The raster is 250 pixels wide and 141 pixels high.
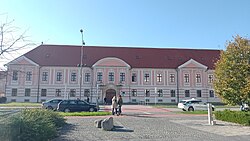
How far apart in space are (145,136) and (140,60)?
40.9m

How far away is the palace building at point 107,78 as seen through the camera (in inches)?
1815

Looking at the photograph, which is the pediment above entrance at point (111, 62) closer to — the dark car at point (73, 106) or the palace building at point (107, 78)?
the palace building at point (107, 78)

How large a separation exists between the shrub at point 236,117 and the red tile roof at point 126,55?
1264 inches

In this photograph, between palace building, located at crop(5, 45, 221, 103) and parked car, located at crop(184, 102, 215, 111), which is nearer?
parked car, located at crop(184, 102, 215, 111)

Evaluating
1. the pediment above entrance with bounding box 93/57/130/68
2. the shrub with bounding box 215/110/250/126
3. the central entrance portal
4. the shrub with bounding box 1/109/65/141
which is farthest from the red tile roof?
the shrub with bounding box 1/109/65/141

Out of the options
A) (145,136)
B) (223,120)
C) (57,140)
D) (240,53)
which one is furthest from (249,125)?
(57,140)

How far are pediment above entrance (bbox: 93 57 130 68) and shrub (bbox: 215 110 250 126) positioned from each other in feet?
103

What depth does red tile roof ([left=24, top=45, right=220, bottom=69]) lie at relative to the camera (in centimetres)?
4878

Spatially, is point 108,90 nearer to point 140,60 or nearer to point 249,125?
point 140,60

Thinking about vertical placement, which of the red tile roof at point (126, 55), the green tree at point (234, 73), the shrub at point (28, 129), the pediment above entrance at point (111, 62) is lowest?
the shrub at point (28, 129)

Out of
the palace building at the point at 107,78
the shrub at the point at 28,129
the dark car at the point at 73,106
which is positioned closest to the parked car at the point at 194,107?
the dark car at the point at 73,106

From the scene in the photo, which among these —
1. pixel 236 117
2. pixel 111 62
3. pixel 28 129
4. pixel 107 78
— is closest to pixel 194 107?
pixel 236 117

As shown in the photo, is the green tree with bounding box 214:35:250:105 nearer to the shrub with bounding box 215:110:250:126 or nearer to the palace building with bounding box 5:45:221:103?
the shrub with bounding box 215:110:250:126

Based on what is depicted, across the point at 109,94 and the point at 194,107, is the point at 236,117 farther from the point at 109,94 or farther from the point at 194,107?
the point at 109,94
